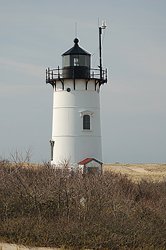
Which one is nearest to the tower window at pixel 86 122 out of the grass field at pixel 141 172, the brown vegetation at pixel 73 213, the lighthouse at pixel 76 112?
the lighthouse at pixel 76 112

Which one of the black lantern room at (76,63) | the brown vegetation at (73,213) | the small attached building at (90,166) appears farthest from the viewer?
the black lantern room at (76,63)

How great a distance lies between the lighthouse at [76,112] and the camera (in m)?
25.5

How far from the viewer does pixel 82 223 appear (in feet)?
51.0

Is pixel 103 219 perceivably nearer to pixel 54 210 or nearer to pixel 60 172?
pixel 54 210

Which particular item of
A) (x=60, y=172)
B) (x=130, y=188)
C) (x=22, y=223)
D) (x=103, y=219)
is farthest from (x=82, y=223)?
(x=130, y=188)

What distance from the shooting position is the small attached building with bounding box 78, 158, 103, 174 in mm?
24625

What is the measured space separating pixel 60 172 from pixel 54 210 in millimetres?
2979

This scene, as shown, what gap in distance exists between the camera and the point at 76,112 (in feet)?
84.1

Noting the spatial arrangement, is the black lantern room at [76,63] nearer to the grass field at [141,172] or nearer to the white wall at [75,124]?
the white wall at [75,124]

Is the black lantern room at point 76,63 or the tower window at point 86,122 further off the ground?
the black lantern room at point 76,63

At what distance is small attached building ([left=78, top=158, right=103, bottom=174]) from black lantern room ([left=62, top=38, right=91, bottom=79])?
4.16 metres

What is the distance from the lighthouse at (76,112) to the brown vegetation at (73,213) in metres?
4.05

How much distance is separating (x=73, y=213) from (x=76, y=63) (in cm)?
1060

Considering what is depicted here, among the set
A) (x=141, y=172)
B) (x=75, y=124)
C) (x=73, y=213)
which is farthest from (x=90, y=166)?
(x=141, y=172)
